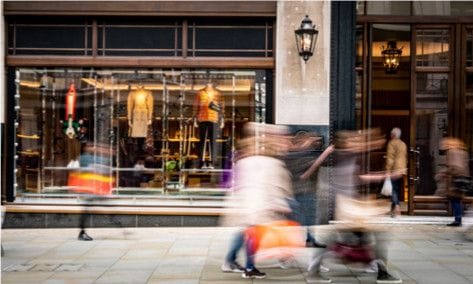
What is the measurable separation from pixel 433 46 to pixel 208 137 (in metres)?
5.25

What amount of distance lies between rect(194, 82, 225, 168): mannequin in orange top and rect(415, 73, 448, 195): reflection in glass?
4.32 m

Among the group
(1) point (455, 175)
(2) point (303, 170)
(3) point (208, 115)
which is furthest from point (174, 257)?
(1) point (455, 175)

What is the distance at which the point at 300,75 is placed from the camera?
44.4 ft

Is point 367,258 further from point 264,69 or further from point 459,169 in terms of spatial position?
point 264,69

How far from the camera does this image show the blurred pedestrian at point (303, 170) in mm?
13047

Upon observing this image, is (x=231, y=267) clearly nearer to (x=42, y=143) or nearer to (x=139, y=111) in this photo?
(x=139, y=111)

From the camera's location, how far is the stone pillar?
532 inches

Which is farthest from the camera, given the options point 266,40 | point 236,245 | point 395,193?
point 395,193

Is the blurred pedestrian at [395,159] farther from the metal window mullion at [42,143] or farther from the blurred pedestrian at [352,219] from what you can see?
the metal window mullion at [42,143]

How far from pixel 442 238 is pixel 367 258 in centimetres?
450

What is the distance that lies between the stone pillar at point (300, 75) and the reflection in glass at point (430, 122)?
2486 millimetres

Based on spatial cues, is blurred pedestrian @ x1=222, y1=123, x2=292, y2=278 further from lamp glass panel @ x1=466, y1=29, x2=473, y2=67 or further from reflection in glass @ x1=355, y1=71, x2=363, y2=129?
lamp glass panel @ x1=466, y1=29, x2=473, y2=67

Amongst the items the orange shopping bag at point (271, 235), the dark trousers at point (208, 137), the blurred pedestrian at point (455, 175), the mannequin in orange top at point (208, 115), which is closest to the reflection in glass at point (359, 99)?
the blurred pedestrian at point (455, 175)

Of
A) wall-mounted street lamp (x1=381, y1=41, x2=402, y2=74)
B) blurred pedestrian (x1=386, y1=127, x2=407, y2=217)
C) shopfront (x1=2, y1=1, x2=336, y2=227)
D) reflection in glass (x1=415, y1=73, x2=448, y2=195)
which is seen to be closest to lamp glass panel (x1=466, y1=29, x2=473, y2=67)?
reflection in glass (x1=415, y1=73, x2=448, y2=195)
